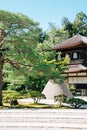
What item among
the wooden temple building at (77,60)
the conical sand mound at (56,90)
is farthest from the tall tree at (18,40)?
the wooden temple building at (77,60)

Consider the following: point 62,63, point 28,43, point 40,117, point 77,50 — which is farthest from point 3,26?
point 77,50

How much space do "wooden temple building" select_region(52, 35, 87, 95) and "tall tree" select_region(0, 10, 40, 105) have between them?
14.0 m

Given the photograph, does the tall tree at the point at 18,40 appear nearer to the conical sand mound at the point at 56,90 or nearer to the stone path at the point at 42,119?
the conical sand mound at the point at 56,90

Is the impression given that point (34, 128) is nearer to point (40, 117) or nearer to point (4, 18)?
point (40, 117)

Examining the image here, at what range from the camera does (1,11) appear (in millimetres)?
20719

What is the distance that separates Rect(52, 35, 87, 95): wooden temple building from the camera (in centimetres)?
3659

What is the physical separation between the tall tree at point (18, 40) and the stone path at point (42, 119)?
3995mm

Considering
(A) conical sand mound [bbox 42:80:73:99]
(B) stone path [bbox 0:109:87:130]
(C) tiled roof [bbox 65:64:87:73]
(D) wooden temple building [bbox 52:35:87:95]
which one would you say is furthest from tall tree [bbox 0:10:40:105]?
(C) tiled roof [bbox 65:64:87:73]

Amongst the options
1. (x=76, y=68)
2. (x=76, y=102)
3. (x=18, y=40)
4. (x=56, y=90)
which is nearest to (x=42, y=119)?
(x=76, y=102)

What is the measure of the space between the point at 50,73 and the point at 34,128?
614 cm

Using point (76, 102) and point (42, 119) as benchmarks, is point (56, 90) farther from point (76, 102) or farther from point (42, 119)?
point (42, 119)

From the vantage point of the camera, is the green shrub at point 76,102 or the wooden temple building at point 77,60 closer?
the green shrub at point 76,102

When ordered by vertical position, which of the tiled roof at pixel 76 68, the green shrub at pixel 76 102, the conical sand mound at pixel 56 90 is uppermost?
the tiled roof at pixel 76 68

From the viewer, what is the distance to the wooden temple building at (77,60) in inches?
1441
